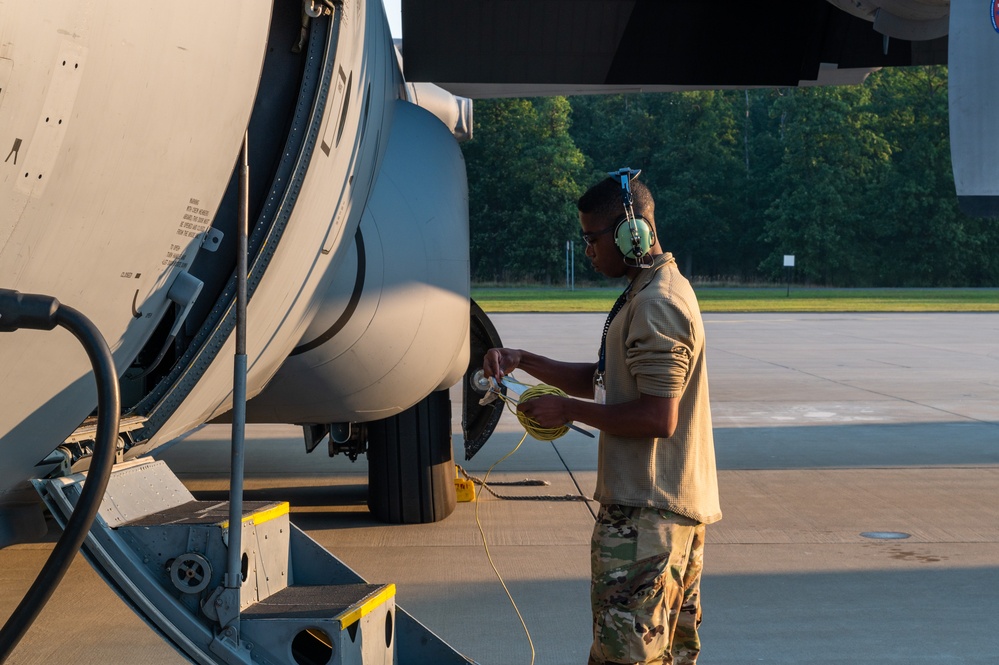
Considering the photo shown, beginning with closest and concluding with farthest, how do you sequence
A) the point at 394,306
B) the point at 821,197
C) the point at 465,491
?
1. the point at 394,306
2. the point at 465,491
3. the point at 821,197

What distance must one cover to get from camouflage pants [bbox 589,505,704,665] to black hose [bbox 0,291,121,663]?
137 cm

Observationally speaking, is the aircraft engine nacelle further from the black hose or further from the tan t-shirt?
the black hose

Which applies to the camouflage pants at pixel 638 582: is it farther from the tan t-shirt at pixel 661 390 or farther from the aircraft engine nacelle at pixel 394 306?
the aircraft engine nacelle at pixel 394 306

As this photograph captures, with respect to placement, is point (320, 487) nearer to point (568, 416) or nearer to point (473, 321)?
point (473, 321)

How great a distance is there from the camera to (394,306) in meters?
5.79

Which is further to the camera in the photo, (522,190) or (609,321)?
(522,190)

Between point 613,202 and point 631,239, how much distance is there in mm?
129

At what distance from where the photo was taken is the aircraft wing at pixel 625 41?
24.6ft

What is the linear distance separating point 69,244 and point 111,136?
0.25 meters

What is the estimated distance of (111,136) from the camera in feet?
8.74

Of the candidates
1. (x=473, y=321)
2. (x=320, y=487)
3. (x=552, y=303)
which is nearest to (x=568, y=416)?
(x=473, y=321)

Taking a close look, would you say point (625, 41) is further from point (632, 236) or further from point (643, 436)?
point (643, 436)

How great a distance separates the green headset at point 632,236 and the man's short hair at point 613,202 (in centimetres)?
1

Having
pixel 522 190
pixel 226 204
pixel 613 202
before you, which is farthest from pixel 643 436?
pixel 522 190
